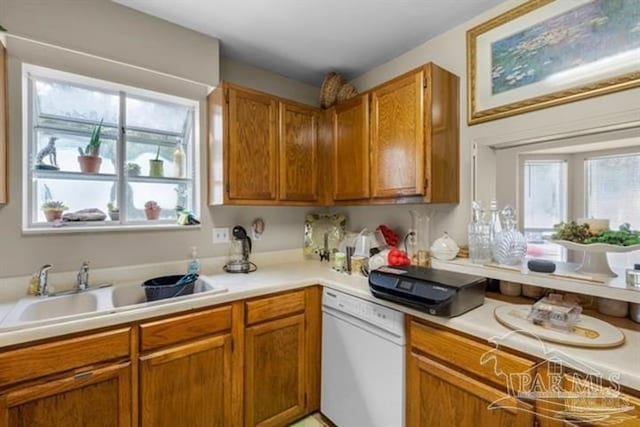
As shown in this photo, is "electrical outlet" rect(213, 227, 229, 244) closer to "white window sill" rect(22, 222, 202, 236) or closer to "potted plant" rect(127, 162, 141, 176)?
"white window sill" rect(22, 222, 202, 236)

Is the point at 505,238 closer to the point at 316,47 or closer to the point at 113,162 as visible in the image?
the point at 316,47

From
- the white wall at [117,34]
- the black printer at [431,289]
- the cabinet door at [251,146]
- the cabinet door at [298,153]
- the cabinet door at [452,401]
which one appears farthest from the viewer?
the cabinet door at [298,153]

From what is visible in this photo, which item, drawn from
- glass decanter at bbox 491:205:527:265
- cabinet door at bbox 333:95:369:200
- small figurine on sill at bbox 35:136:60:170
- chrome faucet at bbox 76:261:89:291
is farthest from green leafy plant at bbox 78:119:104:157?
glass decanter at bbox 491:205:527:265

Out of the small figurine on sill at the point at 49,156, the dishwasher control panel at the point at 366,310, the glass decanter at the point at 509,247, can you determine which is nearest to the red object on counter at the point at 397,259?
the dishwasher control panel at the point at 366,310

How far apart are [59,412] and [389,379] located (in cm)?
141

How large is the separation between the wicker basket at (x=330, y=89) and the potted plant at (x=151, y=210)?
→ 148cm

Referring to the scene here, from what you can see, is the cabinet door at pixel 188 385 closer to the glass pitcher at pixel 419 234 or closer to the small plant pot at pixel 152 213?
the small plant pot at pixel 152 213

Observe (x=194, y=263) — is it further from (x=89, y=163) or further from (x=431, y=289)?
(x=431, y=289)

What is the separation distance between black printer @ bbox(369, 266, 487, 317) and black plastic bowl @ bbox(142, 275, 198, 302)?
106cm

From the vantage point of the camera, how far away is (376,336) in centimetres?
156

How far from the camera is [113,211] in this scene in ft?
6.07

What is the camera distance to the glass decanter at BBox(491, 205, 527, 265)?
5.28ft

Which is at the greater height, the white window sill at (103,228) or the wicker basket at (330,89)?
the wicker basket at (330,89)

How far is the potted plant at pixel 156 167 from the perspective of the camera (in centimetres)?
199
